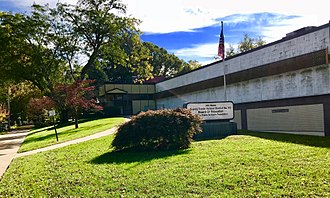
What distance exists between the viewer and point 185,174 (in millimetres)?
7004

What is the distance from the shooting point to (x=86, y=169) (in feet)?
27.5

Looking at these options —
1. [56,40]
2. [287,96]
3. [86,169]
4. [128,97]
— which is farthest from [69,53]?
[86,169]

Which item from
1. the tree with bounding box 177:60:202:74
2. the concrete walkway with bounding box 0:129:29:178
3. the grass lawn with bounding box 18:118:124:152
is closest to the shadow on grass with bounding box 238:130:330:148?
the concrete walkway with bounding box 0:129:29:178

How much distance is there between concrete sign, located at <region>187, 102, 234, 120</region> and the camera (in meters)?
14.4

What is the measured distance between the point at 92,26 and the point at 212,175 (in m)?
26.1

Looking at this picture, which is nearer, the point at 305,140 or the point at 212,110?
the point at 305,140

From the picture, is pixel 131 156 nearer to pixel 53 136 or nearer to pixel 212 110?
pixel 212 110

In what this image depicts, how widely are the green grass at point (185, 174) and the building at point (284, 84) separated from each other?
30.3ft

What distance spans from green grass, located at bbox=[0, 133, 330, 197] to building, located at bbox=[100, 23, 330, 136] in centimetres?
922

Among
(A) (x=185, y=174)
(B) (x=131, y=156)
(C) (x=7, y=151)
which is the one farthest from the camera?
(C) (x=7, y=151)

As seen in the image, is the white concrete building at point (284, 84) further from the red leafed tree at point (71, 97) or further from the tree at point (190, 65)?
the tree at point (190, 65)

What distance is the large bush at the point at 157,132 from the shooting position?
10758 mm

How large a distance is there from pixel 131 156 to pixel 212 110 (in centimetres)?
616

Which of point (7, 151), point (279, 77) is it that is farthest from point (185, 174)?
point (279, 77)
